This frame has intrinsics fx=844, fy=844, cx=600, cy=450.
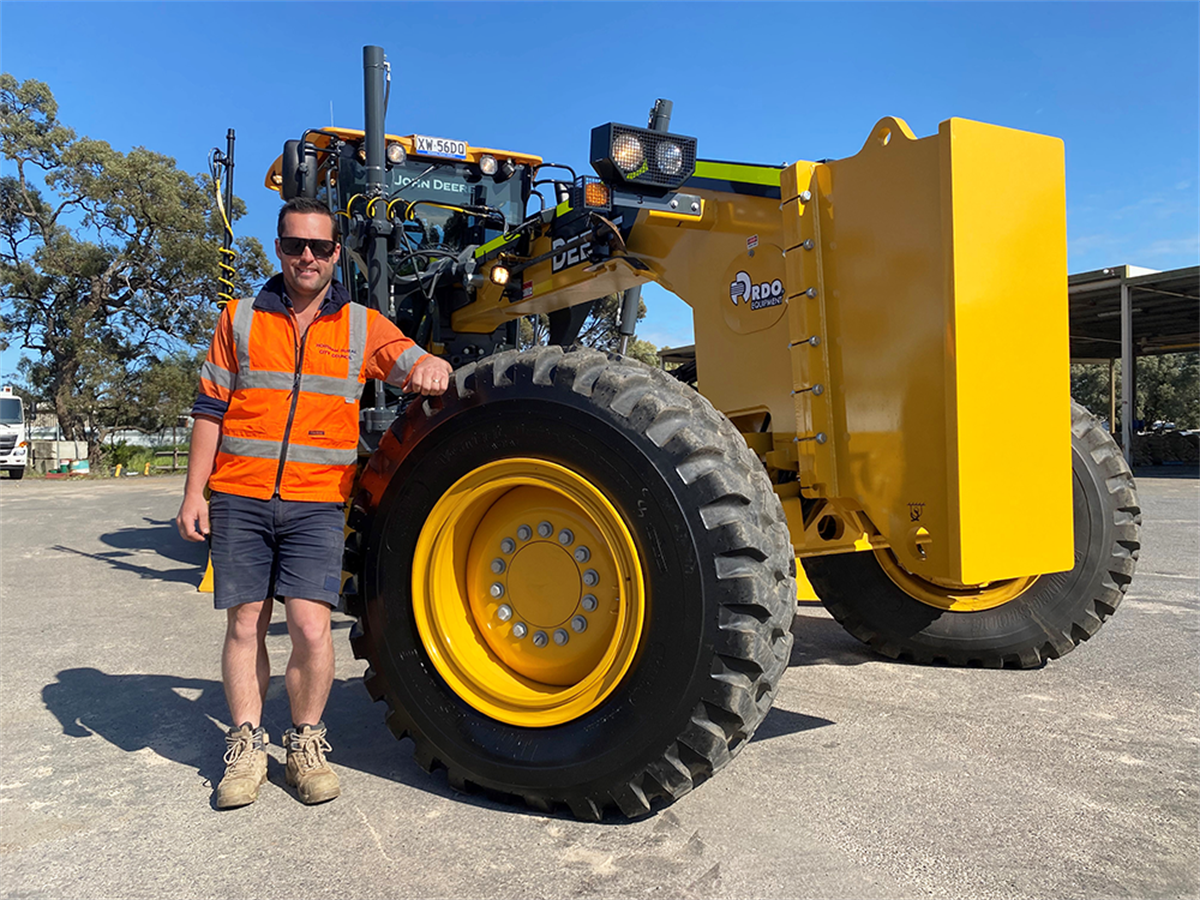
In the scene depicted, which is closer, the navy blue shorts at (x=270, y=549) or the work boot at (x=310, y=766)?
the work boot at (x=310, y=766)

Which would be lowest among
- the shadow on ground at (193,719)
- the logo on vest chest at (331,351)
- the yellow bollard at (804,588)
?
the shadow on ground at (193,719)

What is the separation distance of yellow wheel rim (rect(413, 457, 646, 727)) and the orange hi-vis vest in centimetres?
45

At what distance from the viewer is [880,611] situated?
405 cm

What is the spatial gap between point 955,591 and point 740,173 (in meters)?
2.14

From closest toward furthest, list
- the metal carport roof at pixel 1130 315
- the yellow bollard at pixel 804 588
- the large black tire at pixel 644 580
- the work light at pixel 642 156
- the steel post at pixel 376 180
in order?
the large black tire at pixel 644 580 < the work light at pixel 642 156 < the yellow bollard at pixel 804 588 < the steel post at pixel 376 180 < the metal carport roof at pixel 1130 315

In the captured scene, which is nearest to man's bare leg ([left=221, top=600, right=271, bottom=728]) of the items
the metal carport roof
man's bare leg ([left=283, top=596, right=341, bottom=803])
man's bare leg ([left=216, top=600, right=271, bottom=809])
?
man's bare leg ([left=216, top=600, right=271, bottom=809])

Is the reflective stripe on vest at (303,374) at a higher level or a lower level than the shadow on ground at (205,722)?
higher

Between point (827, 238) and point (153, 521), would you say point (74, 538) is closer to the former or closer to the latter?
point (153, 521)

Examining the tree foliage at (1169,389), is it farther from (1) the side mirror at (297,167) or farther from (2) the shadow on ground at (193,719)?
(2) the shadow on ground at (193,719)

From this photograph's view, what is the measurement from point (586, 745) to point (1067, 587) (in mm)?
2557

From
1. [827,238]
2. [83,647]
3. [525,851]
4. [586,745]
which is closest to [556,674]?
[586,745]

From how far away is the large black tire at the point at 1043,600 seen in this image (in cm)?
379

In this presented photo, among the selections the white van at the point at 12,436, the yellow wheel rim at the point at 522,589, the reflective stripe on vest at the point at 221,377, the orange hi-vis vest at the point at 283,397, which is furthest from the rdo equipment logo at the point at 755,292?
the white van at the point at 12,436

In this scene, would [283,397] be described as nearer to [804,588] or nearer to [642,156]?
[642,156]
